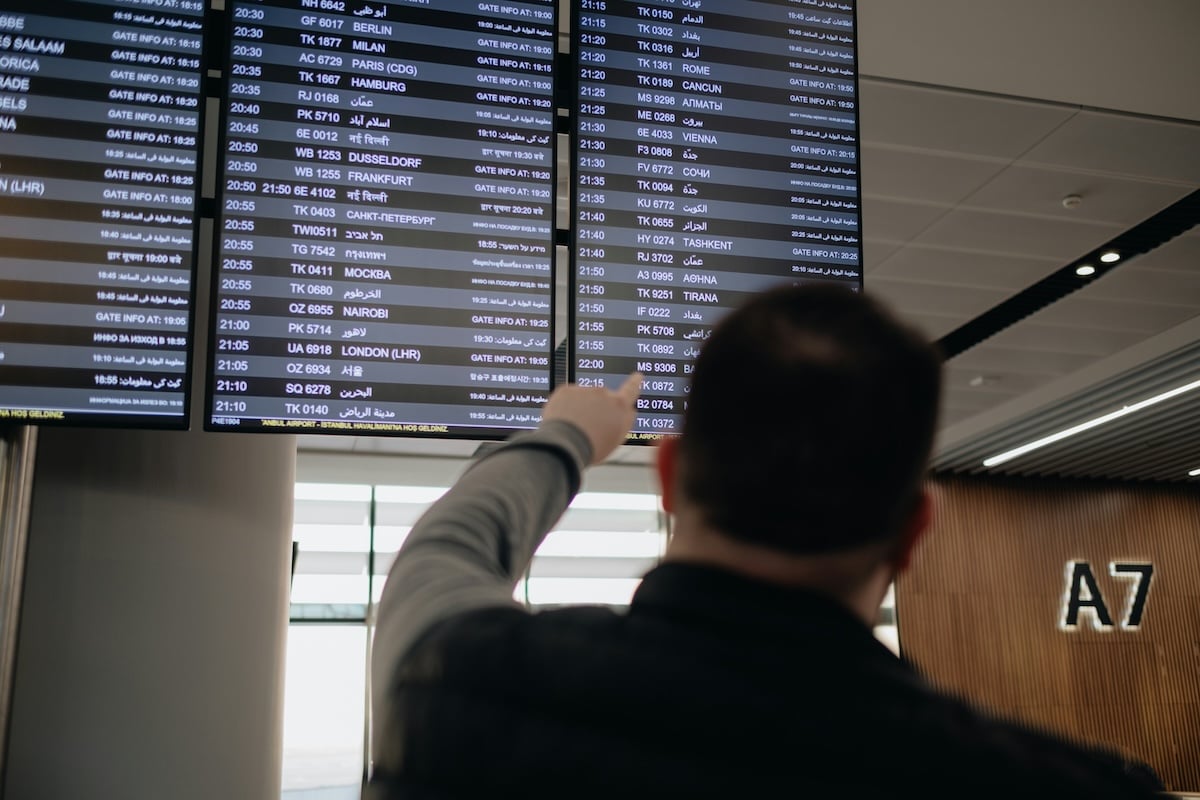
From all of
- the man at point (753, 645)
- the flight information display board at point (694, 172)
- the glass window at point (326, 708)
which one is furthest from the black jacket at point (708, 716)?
the glass window at point (326, 708)

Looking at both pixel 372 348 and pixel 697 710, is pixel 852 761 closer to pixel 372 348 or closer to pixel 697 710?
pixel 697 710

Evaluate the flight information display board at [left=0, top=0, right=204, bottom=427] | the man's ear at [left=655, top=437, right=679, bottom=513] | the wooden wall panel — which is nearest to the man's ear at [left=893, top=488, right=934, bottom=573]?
the man's ear at [left=655, top=437, right=679, bottom=513]

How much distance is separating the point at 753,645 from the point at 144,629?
6.25 feet

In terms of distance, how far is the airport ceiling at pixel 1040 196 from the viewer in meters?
4.17

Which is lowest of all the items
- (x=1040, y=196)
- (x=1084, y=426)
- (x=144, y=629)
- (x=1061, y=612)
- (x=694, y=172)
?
(x=1061, y=612)

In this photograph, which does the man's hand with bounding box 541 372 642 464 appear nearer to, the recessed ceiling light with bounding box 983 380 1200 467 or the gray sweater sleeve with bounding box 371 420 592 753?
the gray sweater sleeve with bounding box 371 420 592 753

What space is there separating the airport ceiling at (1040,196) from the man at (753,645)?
16 cm

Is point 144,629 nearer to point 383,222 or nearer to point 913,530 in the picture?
point 383,222

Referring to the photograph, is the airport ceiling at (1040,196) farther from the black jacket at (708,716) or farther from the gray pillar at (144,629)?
the gray pillar at (144,629)

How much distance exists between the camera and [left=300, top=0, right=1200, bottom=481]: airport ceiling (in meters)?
4.17

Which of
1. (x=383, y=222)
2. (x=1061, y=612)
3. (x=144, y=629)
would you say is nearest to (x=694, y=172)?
(x=383, y=222)

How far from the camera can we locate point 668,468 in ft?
2.76

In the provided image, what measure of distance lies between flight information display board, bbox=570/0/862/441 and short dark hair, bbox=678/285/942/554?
5.27 ft

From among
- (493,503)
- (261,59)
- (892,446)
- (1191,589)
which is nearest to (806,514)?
(892,446)
